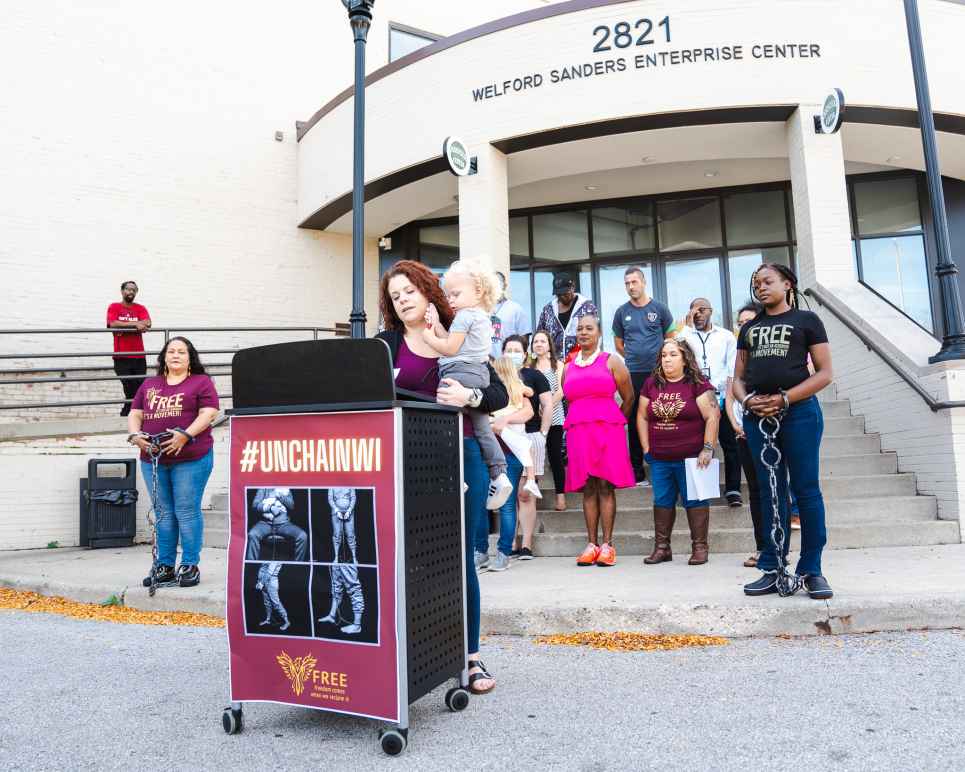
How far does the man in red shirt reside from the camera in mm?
10211

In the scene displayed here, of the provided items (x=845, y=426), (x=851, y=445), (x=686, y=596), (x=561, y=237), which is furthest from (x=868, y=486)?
(x=561, y=237)

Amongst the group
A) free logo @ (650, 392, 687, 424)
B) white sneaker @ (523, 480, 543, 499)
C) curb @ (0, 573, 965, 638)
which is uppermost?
free logo @ (650, 392, 687, 424)

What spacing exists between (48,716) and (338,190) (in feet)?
33.8

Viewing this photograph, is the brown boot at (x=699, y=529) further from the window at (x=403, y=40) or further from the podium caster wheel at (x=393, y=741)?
the window at (x=403, y=40)

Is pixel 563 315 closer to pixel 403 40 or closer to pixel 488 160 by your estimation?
pixel 488 160

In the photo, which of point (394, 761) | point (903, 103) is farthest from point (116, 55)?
point (394, 761)

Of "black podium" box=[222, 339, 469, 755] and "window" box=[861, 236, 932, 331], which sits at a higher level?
"window" box=[861, 236, 932, 331]

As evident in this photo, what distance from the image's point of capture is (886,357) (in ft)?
23.6

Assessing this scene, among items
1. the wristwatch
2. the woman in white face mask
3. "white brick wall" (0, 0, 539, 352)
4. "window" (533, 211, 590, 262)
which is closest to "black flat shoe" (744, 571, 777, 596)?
the woman in white face mask

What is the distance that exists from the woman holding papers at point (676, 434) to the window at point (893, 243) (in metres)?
7.98

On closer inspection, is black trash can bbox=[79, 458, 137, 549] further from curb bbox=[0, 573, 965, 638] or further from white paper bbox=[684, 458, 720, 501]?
white paper bbox=[684, 458, 720, 501]

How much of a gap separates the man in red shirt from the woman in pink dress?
258 inches

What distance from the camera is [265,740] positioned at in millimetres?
2904

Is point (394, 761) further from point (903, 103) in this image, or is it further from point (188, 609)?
point (903, 103)
